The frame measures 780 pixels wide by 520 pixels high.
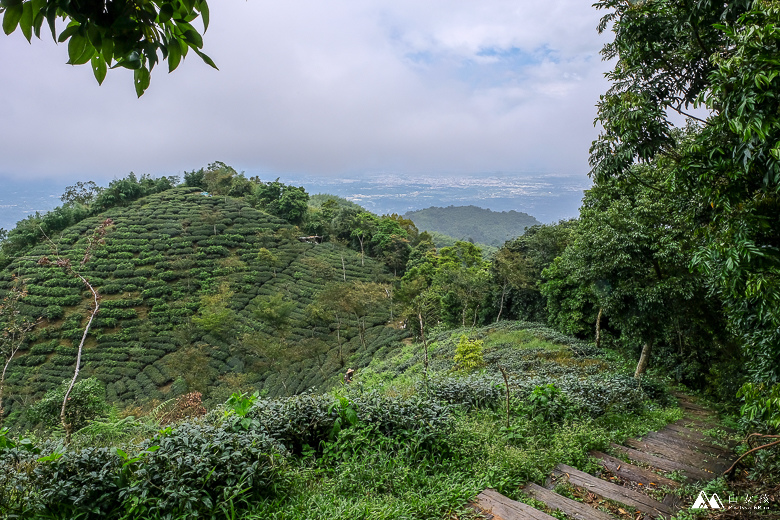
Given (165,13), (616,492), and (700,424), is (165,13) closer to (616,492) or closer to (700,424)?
(616,492)

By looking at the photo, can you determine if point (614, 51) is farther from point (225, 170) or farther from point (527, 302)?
point (225, 170)

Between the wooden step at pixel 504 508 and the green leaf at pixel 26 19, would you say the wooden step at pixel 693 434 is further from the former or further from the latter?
the green leaf at pixel 26 19

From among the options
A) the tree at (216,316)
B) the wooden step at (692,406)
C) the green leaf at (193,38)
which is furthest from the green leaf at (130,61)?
the tree at (216,316)

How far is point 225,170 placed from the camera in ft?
156

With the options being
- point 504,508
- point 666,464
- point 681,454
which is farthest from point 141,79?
point 681,454

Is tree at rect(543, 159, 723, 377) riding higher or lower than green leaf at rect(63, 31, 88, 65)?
lower

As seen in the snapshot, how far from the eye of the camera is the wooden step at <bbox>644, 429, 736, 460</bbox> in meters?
4.21

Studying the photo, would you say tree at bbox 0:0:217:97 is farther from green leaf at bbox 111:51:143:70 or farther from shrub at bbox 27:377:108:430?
shrub at bbox 27:377:108:430

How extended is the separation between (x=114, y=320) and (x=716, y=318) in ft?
93.6

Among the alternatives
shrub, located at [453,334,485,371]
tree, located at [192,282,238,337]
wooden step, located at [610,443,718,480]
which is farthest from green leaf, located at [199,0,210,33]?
tree, located at [192,282,238,337]

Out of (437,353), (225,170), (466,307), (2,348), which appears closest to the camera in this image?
(2,348)

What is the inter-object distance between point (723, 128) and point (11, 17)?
4384 millimetres

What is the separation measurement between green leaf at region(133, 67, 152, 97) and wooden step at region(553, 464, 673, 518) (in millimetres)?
3962

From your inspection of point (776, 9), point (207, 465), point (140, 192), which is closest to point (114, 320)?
point (140, 192)
